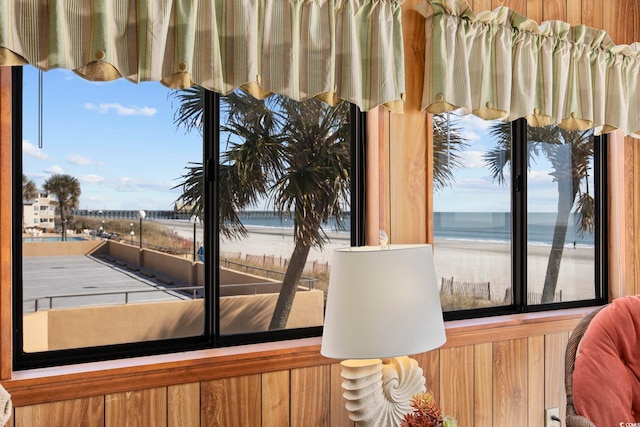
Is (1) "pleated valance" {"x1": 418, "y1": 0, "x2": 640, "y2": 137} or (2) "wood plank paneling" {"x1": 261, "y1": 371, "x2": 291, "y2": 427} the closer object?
(2) "wood plank paneling" {"x1": 261, "y1": 371, "x2": 291, "y2": 427}

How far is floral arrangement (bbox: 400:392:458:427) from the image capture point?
140cm

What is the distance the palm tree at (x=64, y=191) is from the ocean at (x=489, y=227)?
0.69 meters

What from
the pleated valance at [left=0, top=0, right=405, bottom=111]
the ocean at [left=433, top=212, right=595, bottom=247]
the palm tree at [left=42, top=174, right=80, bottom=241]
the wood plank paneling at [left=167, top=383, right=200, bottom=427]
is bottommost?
the wood plank paneling at [left=167, top=383, right=200, bottom=427]

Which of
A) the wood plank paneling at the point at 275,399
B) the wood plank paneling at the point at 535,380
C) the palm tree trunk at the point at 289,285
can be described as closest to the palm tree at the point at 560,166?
the wood plank paneling at the point at 535,380

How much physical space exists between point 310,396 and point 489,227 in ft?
3.95

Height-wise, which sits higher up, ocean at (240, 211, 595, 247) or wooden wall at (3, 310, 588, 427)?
ocean at (240, 211, 595, 247)

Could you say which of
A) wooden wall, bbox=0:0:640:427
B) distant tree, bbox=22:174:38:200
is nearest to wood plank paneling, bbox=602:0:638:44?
wooden wall, bbox=0:0:640:427

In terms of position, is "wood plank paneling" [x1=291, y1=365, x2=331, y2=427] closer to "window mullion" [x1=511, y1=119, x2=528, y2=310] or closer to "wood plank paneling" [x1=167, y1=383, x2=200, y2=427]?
"wood plank paneling" [x1=167, y1=383, x2=200, y2=427]

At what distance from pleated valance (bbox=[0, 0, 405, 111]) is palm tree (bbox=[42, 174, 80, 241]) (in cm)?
33

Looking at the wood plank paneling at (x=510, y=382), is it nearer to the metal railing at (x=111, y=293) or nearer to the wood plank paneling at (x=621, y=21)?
the metal railing at (x=111, y=293)

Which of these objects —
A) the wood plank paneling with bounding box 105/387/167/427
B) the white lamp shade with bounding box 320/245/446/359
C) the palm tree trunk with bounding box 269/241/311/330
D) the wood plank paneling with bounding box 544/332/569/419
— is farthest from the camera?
the wood plank paneling with bounding box 544/332/569/419

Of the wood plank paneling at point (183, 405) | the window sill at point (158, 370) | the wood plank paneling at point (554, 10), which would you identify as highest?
the wood plank paneling at point (554, 10)

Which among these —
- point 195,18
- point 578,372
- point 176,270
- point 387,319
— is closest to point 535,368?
point 578,372

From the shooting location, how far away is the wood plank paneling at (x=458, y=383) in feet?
6.98
